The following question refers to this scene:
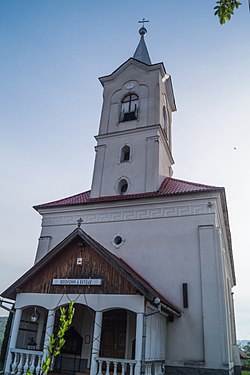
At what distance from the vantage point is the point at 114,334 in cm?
1384

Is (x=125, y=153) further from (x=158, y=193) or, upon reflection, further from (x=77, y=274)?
(x=77, y=274)

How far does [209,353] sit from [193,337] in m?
0.84

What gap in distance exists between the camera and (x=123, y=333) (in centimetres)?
1372

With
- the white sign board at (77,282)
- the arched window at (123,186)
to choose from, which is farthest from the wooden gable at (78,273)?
the arched window at (123,186)

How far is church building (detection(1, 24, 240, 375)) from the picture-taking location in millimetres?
11469

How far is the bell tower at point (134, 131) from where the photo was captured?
18.5 metres

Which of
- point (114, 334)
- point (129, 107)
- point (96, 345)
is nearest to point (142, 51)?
point (129, 107)

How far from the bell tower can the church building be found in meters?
0.07

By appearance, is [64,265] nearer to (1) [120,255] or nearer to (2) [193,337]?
(1) [120,255]

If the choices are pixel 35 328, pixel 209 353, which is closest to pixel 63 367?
pixel 35 328

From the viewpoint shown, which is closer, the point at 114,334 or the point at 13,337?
the point at 13,337

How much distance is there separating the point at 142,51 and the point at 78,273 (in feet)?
62.6

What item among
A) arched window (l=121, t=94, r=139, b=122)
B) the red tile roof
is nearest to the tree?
the red tile roof

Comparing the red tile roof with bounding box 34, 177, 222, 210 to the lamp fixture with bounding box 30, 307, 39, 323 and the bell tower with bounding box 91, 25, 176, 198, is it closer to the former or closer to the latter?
the bell tower with bounding box 91, 25, 176, 198
